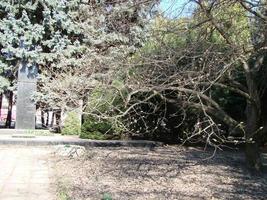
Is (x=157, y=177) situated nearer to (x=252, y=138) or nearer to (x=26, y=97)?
(x=252, y=138)

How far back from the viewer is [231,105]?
1567 cm

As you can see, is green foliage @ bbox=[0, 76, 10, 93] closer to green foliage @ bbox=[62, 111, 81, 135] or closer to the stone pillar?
the stone pillar

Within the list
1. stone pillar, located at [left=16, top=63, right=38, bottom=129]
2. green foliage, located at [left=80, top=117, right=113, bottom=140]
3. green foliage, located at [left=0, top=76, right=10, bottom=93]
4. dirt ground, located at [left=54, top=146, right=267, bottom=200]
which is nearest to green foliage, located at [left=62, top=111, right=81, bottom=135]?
stone pillar, located at [left=16, top=63, right=38, bottom=129]

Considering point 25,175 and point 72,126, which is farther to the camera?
point 72,126

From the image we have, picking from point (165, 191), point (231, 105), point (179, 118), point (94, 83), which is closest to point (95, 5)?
point (179, 118)

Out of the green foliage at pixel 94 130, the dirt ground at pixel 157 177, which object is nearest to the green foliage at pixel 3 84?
the green foliage at pixel 94 130

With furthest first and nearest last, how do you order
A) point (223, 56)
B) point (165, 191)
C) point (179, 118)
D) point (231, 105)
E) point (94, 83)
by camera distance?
point (179, 118) → point (231, 105) → point (94, 83) → point (223, 56) → point (165, 191)

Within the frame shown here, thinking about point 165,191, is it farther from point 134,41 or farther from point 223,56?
point 134,41

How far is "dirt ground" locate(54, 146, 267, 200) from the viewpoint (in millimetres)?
7777

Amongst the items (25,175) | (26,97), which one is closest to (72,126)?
(26,97)

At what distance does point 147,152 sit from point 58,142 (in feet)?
11.7

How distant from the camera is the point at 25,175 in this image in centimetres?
931

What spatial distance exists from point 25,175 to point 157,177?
97.6 inches

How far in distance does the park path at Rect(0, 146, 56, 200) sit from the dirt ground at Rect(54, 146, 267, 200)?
12.0 inches
